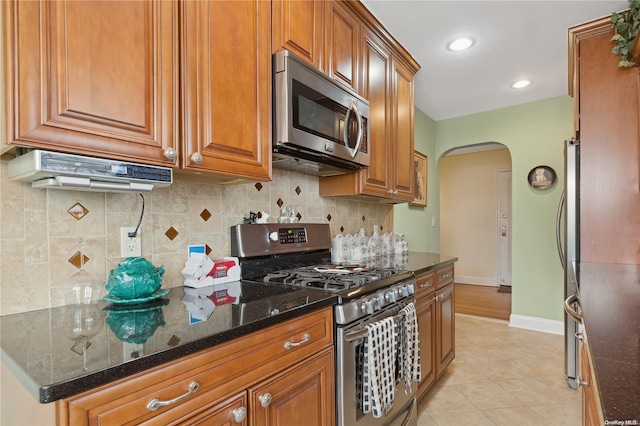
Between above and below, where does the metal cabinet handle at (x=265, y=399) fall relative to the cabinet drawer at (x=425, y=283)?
below

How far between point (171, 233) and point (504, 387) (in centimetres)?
255

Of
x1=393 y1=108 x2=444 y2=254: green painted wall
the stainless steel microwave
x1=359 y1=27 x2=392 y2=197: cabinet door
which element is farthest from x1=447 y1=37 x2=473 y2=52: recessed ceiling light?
x1=393 y1=108 x2=444 y2=254: green painted wall

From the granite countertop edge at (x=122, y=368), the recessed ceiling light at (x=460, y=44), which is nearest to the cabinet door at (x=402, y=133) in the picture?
the recessed ceiling light at (x=460, y=44)

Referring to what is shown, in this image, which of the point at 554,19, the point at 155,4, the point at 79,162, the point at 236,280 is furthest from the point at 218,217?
the point at 554,19

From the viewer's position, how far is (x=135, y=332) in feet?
2.82

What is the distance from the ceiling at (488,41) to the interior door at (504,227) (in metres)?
2.35

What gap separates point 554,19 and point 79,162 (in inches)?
111

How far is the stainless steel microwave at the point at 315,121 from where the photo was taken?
4.81 feet

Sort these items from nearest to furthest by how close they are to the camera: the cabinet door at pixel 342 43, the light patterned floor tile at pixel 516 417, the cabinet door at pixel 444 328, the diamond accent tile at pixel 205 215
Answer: the diamond accent tile at pixel 205 215 → the cabinet door at pixel 342 43 → the light patterned floor tile at pixel 516 417 → the cabinet door at pixel 444 328

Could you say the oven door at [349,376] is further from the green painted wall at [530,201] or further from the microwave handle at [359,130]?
the green painted wall at [530,201]

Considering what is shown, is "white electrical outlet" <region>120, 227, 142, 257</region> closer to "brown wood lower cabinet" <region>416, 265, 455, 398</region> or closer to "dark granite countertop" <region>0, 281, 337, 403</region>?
"dark granite countertop" <region>0, 281, 337, 403</region>

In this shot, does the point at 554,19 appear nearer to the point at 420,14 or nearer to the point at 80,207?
the point at 420,14

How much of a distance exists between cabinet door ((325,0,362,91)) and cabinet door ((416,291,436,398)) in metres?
1.43

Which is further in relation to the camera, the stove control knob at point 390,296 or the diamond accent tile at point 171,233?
the stove control knob at point 390,296
